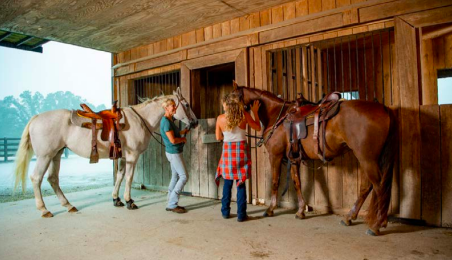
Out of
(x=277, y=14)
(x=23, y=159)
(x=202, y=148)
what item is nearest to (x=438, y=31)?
(x=277, y=14)

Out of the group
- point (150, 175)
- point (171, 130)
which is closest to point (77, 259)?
point (171, 130)

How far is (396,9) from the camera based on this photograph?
280 centimetres

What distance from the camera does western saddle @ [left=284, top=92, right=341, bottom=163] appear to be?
2.73 m

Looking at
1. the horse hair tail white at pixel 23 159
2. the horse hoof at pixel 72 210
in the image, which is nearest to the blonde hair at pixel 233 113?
the horse hoof at pixel 72 210

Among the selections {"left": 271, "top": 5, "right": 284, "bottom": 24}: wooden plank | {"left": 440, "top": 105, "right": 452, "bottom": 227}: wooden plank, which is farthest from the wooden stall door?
{"left": 440, "top": 105, "right": 452, "bottom": 227}: wooden plank

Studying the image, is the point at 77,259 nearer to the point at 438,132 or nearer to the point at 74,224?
the point at 74,224

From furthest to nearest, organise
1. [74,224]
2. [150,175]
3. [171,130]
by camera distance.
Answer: [150,175], [171,130], [74,224]

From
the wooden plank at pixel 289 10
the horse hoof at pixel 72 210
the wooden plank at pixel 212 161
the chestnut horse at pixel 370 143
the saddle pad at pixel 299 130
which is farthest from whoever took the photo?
the wooden plank at pixel 212 161

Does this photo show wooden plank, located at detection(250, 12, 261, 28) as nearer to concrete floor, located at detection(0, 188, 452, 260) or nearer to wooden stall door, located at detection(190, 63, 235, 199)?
wooden stall door, located at detection(190, 63, 235, 199)

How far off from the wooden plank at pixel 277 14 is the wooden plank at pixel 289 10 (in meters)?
0.04

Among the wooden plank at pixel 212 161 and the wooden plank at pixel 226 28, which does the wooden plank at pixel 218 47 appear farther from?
the wooden plank at pixel 212 161

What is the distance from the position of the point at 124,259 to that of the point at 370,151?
2261 millimetres

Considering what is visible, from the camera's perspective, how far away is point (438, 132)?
2674 mm

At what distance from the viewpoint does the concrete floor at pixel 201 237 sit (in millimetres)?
2164
